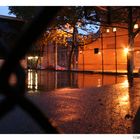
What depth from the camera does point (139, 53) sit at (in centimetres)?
3781

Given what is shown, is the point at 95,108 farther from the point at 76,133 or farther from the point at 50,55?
the point at 50,55

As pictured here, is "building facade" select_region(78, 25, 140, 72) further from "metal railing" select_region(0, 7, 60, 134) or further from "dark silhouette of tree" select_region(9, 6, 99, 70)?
"metal railing" select_region(0, 7, 60, 134)

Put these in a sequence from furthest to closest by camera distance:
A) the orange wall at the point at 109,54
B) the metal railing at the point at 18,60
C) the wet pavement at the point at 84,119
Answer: the orange wall at the point at 109,54 < the wet pavement at the point at 84,119 < the metal railing at the point at 18,60

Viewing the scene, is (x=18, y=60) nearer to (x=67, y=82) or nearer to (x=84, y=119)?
(x=84, y=119)

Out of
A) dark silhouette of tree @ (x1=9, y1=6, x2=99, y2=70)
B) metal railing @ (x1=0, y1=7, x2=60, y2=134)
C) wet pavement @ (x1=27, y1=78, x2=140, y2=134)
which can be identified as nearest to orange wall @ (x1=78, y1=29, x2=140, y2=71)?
dark silhouette of tree @ (x1=9, y1=6, x2=99, y2=70)

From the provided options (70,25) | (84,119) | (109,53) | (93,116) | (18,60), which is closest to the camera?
(18,60)

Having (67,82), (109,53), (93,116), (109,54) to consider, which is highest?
(109,53)

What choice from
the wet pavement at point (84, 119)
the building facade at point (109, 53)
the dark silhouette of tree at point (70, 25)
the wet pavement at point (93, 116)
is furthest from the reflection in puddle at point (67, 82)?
the building facade at point (109, 53)

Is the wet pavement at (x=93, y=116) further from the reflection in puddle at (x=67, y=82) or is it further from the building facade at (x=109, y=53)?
the building facade at (x=109, y=53)

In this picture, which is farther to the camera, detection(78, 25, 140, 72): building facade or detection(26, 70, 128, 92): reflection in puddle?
detection(78, 25, 140, 72): building facade

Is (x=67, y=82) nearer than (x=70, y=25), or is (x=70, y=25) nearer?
(x=67, y=82)

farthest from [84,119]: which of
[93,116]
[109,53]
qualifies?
[109,53]

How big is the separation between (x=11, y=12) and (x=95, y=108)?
24.8m
